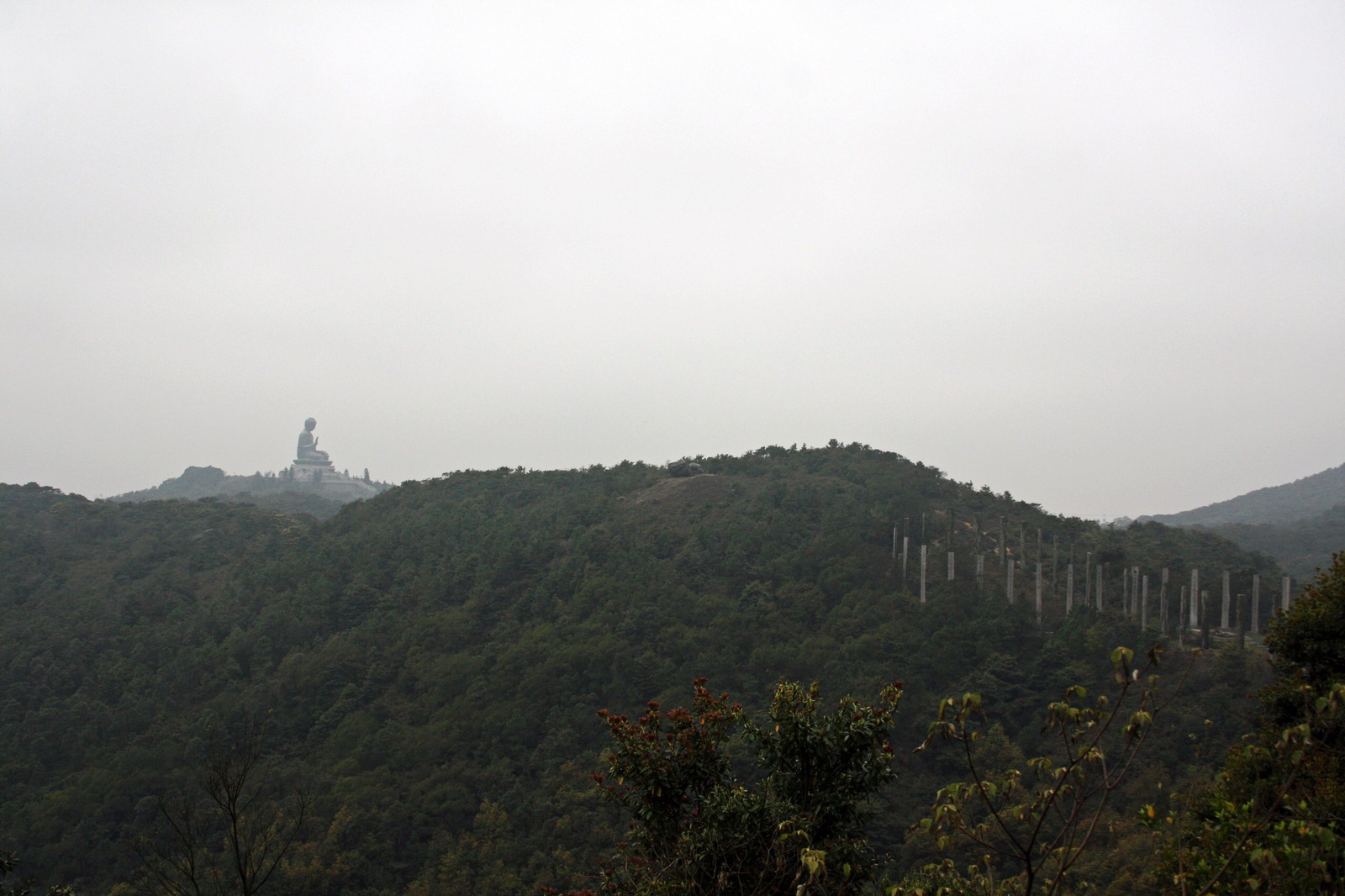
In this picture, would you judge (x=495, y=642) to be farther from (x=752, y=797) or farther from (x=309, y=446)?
(x=309, y=446)

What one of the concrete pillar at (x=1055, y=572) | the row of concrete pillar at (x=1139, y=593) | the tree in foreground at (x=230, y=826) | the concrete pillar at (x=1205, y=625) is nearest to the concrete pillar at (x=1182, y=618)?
the row of concrete pillar at (x=1139, y=593)

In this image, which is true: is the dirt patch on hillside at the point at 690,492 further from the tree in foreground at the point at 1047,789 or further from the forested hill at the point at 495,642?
the tree in foreground at the point at 1047,789

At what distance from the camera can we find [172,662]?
40344 millimetres

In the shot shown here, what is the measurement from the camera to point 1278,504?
10031cm

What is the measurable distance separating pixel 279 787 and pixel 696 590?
18490 mm

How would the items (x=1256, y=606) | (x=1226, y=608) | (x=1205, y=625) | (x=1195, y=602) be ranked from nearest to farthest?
(x=1205, y=625), (x=1256, y=606), (x=1226, y=608), (x=1195, y=602)

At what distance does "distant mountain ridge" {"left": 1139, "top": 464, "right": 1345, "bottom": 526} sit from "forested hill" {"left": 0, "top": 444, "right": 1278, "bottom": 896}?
61.7 meters

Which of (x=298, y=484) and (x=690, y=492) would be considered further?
(x=298, y=484)

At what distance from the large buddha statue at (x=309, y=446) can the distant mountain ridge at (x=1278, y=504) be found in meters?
101

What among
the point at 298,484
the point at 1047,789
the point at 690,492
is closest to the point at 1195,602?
the point at 690,492

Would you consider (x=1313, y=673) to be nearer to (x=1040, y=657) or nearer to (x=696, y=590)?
(x=1040, y=657)

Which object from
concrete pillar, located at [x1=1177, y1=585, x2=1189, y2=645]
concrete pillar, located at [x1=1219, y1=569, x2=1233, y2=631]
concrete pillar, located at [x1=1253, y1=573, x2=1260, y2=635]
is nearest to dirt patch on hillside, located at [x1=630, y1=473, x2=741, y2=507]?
concrete pillar, located at [x1=1177, y1=585, x2=1189, y2=645]

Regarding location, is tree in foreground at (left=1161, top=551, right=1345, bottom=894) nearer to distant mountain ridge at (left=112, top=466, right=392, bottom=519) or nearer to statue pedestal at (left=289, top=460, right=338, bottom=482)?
distant mountain ridge at (left=112, top=466, right=392, bottom=519)

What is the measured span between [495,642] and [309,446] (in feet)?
304
